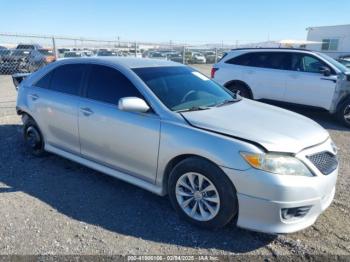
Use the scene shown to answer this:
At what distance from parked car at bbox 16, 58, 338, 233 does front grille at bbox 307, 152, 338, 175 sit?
1 cm

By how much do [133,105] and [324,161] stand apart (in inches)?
79.3

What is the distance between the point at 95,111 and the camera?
13.8ft

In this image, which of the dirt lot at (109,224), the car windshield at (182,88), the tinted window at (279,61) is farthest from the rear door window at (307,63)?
the car windshield at (182,88)

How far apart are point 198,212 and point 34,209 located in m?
1.87

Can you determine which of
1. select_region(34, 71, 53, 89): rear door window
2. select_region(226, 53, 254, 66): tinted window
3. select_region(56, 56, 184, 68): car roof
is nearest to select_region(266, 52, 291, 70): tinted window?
select_region(226, 53, 254, 66): tinted window

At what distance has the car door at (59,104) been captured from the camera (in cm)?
456

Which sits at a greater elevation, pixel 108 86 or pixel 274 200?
pixel 108 86

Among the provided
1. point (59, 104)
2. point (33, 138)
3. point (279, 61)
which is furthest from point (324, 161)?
point (279, 61)

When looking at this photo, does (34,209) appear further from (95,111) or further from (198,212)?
(198,212)

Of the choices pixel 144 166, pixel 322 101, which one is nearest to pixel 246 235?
pixel 144 166

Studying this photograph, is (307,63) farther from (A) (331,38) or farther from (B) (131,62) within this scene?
(A) (331,38)

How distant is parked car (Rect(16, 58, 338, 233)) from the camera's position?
10.0 ft

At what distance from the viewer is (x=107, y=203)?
4.00 meters

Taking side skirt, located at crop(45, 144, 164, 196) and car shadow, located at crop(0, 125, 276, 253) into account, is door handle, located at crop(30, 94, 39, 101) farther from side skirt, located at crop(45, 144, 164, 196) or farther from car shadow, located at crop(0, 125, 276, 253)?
car shadow, located at crop(0, 125, 276, 253)
